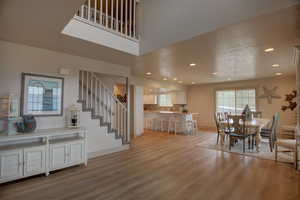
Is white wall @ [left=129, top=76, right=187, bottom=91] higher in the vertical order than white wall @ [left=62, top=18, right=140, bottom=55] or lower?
lower

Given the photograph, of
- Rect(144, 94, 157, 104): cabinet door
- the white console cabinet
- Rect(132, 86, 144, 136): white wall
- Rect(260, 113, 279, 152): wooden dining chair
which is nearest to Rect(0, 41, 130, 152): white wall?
the white console cabinet

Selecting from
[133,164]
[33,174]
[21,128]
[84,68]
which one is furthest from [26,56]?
[133,164]

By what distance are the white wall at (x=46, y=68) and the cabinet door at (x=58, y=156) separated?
2.05ft

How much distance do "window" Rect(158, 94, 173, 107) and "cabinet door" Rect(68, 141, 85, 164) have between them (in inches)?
249

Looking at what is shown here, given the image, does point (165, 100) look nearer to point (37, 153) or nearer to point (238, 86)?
point (238, 86)

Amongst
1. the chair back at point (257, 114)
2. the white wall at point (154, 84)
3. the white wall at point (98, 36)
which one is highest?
the white wall at point (98, 36)

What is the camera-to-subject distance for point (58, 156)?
118 inches

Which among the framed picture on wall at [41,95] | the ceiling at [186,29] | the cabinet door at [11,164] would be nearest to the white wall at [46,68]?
the framed picture on wall at [41,95]

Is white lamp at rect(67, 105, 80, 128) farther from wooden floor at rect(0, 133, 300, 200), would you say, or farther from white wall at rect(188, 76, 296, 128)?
white wall at rect(188, 76, 296, 128)

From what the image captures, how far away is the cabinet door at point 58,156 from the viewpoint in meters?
2.93

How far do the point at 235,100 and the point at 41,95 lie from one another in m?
8.09

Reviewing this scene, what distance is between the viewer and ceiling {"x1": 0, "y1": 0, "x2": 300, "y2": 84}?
2.03 m

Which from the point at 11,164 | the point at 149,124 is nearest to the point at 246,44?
the point at 11,164

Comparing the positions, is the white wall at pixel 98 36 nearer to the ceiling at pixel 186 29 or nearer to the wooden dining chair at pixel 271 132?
the ceiling at pixel 186 29
